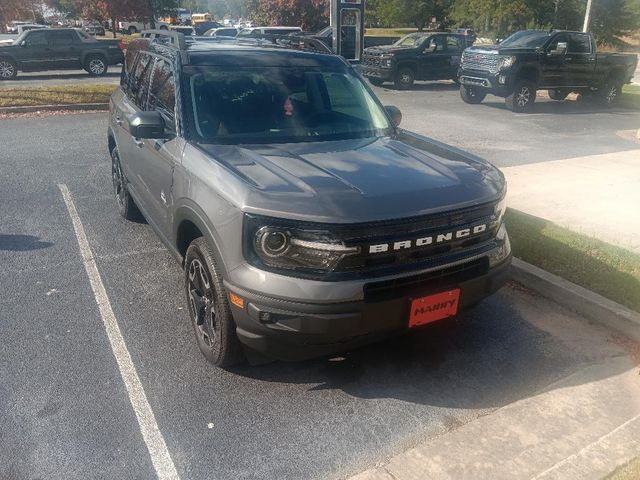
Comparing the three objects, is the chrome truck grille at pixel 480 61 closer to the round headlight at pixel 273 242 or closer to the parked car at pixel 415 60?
the parked car at pixel 415 60

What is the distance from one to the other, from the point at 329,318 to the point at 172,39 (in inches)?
117

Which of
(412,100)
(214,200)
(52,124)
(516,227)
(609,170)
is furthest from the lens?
(412,100)

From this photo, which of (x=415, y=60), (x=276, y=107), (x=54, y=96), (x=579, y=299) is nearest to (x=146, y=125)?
(x=276, y=107)

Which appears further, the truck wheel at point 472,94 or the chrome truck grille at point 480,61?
the truck wheel at point 472,94

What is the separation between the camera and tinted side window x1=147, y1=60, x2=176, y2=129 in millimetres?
4078

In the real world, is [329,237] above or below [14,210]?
above

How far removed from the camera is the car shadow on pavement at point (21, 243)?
5.39 metres

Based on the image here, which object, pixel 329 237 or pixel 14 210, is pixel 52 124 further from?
pixel 329 237

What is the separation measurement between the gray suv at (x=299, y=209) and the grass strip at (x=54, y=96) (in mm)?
10709

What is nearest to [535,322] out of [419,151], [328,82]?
[419,151]

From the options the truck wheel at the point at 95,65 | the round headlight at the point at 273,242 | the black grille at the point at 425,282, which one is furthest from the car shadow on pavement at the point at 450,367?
the truck wheel at the point at 95,65

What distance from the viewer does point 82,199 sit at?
271 inches

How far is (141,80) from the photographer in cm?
514

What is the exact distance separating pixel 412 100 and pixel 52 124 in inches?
387
